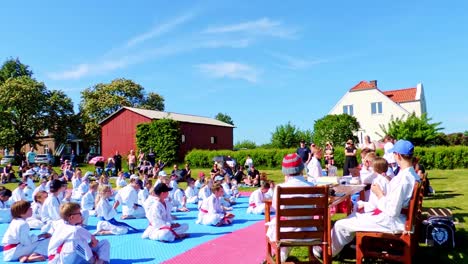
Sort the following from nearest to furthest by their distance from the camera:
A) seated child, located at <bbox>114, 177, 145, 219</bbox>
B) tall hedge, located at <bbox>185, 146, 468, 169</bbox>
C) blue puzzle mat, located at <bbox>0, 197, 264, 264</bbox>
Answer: blue puzzle mat, located at <bbox>0, 197, 264, 264</bbox>, seated child, located at <bbox>114, 177, 145, 219</bbox>, tall hedge, located at <bbox>185, 146, 468, 169</bbox>

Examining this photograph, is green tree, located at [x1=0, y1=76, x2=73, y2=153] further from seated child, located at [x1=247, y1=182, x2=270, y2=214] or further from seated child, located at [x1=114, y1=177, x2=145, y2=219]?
seated child, located at [x1=247, y1=182, x2=270, y2=214]

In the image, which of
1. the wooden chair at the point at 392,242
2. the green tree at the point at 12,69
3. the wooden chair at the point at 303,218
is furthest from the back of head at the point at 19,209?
the green tree at the point at 12,69

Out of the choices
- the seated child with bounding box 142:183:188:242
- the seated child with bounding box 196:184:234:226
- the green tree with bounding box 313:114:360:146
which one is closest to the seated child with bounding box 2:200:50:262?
the seated child with bounding box 142:183:188:242

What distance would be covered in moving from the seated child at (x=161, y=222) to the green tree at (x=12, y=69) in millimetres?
58172

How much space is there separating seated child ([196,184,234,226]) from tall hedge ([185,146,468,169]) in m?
18.2

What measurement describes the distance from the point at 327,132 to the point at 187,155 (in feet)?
41.1

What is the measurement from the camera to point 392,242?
5617 millimetres

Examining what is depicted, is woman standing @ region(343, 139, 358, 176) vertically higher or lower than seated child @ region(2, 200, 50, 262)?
higher

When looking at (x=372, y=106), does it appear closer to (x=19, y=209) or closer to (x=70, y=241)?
(x=19, y=209)

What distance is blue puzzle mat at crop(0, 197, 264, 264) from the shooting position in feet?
23.4

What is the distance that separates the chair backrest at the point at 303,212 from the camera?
4.99 m

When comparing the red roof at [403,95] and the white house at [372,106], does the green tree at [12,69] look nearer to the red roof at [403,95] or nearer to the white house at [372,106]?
the white house at [372,106]

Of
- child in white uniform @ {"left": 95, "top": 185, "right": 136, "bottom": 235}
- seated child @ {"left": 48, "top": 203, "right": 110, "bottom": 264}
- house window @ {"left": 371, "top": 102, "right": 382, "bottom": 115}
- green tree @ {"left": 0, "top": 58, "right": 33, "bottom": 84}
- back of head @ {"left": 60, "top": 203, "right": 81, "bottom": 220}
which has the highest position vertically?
green tree @ {"left": 0, "top": 58, "right": 33, "bottom": 84}

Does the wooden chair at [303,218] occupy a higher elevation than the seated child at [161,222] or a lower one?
higher
